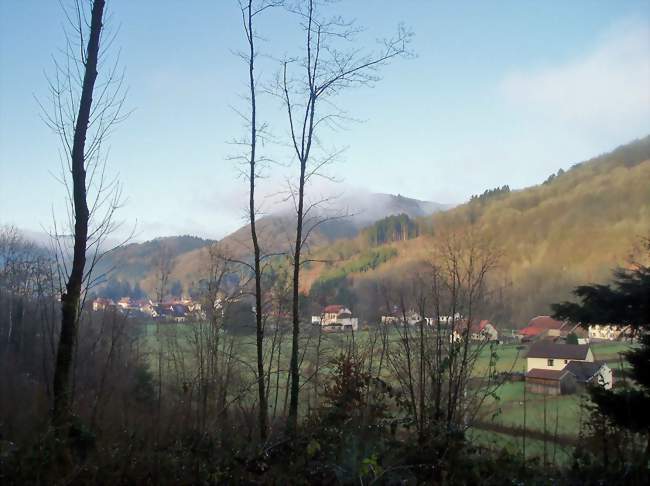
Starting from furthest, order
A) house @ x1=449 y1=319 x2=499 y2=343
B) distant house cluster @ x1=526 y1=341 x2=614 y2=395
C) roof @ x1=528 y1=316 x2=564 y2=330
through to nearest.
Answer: roof @ x1=528 y1=316 x2=564 y2=330 < distant house cluster @ x1=526 y1=341 x2=614 y2=395 < house @ x1=449 y1=319 x2=499 y2=343

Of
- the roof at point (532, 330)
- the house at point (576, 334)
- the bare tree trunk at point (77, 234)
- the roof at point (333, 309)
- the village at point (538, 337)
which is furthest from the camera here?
the roof at point (333, 309)

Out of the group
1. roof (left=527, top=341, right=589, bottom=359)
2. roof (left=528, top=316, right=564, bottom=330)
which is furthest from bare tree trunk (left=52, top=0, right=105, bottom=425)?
roof (left=528, top=316, right=564, bottom=330)

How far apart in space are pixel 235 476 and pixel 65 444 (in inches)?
58.0

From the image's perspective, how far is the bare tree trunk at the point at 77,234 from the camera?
5.32 meters

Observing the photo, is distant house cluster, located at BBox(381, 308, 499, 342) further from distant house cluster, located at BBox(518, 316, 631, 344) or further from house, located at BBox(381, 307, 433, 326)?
distant house cluster, located at BBox(518, 316, 631, 344)

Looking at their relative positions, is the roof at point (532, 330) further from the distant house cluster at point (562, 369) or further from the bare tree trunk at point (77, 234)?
the bare tree trunk at point (77, 234)

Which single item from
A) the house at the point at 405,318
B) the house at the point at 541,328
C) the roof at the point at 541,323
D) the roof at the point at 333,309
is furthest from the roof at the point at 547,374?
the roof at the point at 333,309

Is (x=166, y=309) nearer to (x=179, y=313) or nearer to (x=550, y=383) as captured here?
(x=179, y=313)

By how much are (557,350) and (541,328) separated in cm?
82

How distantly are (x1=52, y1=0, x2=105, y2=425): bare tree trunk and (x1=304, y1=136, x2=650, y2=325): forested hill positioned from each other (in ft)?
22.5

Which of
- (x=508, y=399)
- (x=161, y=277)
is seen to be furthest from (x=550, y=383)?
(x=161, y=277)

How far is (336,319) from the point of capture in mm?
11836

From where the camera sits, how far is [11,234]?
1662cm

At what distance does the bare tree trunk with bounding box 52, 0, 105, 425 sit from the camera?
532 centimetres
